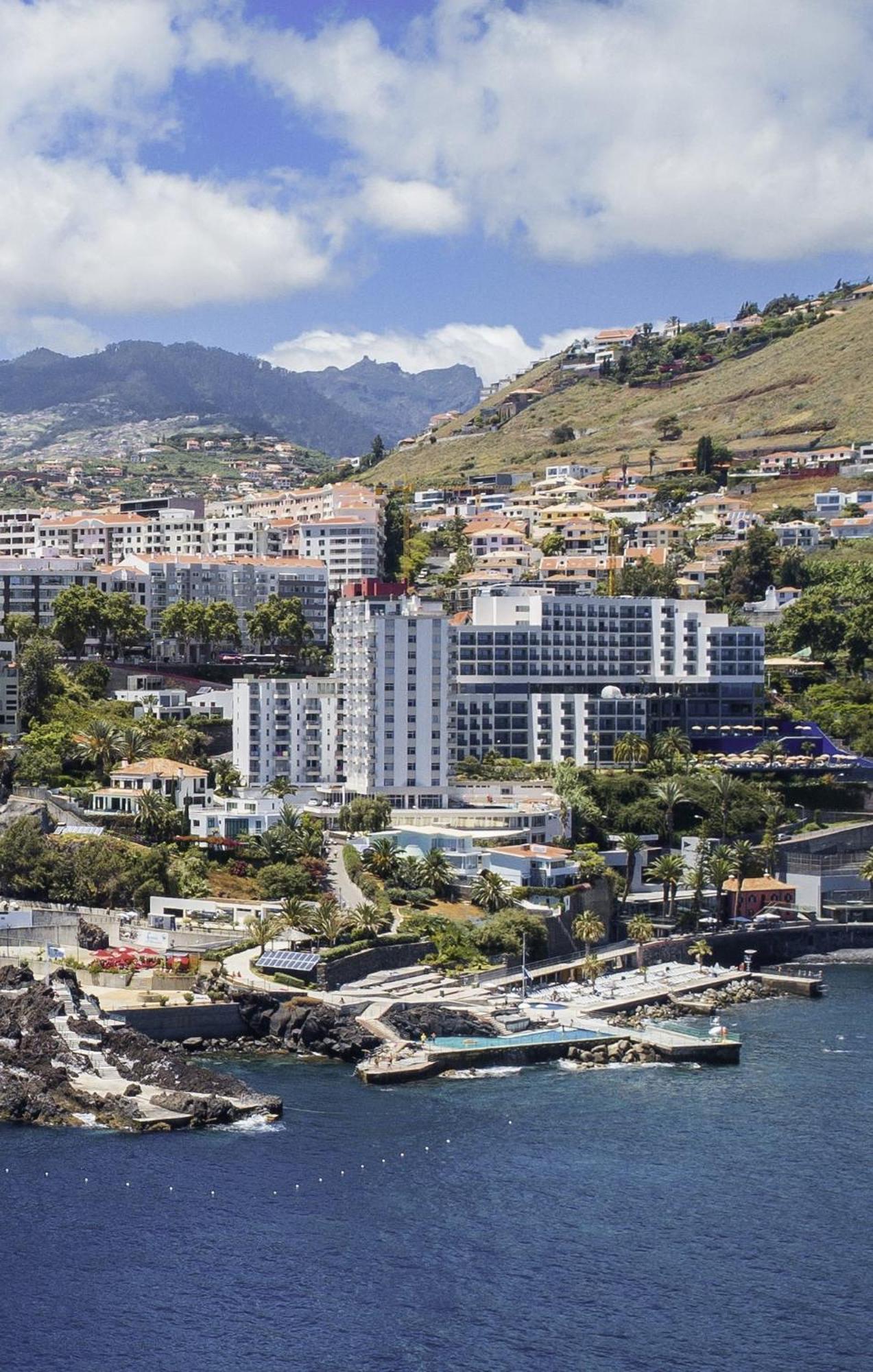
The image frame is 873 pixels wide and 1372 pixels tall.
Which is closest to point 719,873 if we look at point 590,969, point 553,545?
point 590,969

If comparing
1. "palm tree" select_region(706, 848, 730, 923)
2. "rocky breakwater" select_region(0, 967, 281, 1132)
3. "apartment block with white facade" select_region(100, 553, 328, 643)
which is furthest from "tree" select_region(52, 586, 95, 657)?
"rocky breakwater" select_region(0, 967, 281, 1132)

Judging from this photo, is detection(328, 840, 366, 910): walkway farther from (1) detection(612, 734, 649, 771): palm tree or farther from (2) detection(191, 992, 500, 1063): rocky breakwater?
(1) detection(612, 734, 649, 771): palm tree

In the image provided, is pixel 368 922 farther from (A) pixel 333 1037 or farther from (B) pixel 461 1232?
(B) pixel 461 1232

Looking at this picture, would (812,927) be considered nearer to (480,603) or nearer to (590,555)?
(480,603)

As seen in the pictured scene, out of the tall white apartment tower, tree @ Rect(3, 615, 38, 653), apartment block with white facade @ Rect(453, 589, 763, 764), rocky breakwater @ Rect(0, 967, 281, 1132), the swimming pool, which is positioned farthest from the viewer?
tree @ Rect(3, 615, 38, 653)

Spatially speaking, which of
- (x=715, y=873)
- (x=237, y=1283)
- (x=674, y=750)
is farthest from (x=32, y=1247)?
(x=674, y=750)
